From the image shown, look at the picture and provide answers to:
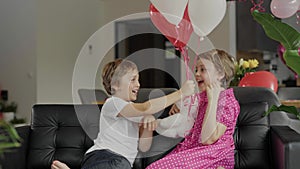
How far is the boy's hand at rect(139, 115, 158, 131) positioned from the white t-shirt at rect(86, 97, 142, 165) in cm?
3

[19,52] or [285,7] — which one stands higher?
[285,7]

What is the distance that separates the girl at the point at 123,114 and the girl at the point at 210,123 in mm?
121

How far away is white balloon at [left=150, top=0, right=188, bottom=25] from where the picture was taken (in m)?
1.95

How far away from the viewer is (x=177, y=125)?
2086 mm

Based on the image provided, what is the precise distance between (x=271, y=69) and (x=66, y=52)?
11.1ft

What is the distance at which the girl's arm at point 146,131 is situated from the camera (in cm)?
201

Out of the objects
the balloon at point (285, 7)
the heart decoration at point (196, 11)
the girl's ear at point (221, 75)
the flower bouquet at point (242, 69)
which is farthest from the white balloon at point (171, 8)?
the flower bouquet at point (242, 69)

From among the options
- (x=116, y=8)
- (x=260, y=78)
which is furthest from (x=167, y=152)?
(x=116, y=8)

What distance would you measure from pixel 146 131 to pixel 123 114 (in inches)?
7.2

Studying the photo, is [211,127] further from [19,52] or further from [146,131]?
[19,52]

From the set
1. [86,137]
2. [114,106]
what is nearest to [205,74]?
[114,106]

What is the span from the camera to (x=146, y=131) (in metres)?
2.07

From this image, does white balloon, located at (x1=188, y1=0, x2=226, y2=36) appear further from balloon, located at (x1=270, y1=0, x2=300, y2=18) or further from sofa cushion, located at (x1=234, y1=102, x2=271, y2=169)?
balloon, located at (x1=270, y1=0, x2=300, y2=18)

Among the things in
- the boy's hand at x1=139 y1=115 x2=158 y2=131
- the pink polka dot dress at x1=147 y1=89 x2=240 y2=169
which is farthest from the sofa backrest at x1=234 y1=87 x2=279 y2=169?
the boy's hand at x1=139 y1=115 x2=158 y2=131
